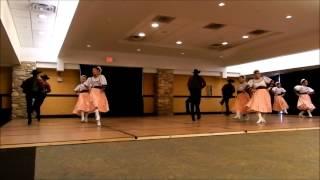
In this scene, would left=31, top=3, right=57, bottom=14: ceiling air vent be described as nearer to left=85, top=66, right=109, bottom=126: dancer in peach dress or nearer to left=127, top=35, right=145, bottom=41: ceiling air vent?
left=85, top=66, right=109, bottom=126: dancer in peach dress

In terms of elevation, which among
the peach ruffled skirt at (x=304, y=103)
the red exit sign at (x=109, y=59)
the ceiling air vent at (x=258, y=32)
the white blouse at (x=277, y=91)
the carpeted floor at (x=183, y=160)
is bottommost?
the carpeted floor at (x=183, y=160)

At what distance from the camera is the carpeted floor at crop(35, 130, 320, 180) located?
6.87ft

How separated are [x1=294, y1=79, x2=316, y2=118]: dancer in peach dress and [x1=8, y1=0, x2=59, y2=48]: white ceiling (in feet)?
21.2

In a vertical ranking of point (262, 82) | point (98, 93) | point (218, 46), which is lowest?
point (98, 93)

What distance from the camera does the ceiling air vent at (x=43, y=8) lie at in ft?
21.4

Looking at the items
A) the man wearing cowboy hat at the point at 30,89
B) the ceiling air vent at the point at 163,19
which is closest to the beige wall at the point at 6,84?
the man wearing cowboy hat at the point at 30,89

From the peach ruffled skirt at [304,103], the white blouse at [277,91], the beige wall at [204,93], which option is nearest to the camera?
the white blouse at [277,91]

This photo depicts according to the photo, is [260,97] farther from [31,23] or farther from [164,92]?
[164,92]

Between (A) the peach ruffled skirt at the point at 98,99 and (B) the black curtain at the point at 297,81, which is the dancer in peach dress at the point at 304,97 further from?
(A) the peach ruffled skirt at the point at 98,99

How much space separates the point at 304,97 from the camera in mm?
8055

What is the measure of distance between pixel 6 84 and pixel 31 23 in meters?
4.16

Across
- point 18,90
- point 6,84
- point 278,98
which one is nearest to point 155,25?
point 278,98

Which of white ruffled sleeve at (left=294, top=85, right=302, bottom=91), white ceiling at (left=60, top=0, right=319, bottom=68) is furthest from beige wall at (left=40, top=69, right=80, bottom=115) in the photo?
white ruffled sleeve at (left=294, top=85, right=302, bottom=91)

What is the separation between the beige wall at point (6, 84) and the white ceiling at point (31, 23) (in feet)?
4.50
